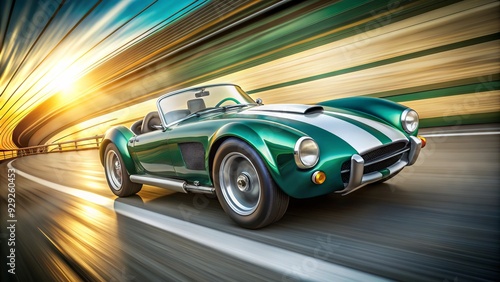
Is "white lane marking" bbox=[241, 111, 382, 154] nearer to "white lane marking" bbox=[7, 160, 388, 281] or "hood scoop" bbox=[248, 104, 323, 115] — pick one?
"hood scoop" bbox=[248, 104, 323, 115]

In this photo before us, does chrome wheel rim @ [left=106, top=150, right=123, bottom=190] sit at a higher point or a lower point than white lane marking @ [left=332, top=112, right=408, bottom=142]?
lower

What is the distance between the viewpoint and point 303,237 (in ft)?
7.34

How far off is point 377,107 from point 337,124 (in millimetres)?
701

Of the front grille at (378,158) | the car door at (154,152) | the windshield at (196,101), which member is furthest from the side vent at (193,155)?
the front grille at (378,158)

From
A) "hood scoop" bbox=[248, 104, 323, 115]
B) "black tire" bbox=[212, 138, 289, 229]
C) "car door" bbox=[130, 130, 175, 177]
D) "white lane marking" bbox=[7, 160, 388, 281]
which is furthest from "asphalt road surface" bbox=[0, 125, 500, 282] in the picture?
"hood scoop" bbox=[248, 104, 323, 115]

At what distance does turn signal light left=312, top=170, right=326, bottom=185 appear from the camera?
2150 mm

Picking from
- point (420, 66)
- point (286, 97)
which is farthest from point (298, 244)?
point (286, 97)

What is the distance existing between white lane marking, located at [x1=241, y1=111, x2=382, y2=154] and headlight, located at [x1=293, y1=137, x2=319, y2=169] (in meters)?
0.32

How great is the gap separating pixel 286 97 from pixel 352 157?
5.99 metres

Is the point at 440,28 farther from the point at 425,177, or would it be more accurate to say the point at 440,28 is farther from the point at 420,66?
the point at 425,177

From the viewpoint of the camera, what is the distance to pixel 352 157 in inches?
88.2

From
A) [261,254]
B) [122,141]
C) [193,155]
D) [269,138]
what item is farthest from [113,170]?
[261,254]

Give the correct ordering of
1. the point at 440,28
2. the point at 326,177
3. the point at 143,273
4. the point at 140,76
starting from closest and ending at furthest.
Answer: the point at 143,273 < the point at 326,177 < the point at 440,28 < the point at 140,76

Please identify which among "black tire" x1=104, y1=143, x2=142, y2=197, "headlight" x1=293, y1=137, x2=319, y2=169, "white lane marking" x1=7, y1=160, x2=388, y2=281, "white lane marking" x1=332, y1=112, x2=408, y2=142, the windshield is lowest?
"white lane marking" x1=7, y1=160, x2=388, y2=281
